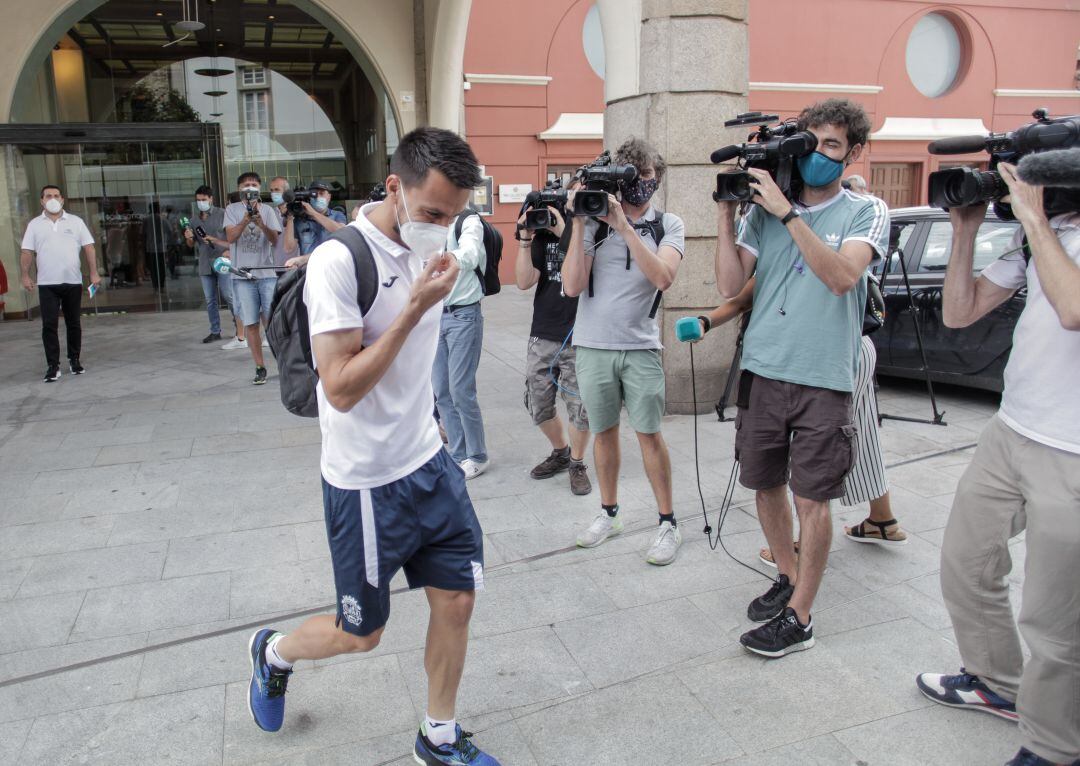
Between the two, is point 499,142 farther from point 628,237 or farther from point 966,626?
point 966,626

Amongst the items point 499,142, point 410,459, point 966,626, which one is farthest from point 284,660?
point 499,142

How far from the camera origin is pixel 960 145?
99.2 inches

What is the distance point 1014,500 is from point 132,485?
482 centimetres

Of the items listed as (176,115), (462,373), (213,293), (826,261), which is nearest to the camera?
(826,261)

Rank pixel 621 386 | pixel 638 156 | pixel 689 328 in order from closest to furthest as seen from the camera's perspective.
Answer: pixel 689 328 < pixel 638 156 < pixel 621 386

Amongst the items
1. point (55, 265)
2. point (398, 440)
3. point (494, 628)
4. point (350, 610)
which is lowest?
point (494, 628)

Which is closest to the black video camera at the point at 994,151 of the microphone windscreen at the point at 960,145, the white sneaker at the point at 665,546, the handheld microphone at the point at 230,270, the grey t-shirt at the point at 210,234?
the microphone windscreen at the point at 960,145

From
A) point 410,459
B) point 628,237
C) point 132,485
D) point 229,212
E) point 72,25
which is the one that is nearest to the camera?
point 410,459

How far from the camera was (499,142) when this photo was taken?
1546 cm

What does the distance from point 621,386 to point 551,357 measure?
37.3 inches

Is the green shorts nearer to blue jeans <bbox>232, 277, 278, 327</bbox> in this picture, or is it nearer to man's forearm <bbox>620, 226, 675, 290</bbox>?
man's forearm <bbox>620, 226, 675, 290</bbox>

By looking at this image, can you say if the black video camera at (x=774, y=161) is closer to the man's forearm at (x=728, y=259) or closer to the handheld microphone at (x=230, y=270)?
the man's forearm at (x=728, y=259)

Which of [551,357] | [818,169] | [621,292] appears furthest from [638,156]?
[551,357]

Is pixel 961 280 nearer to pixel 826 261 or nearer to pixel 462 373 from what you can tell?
pixel 826 261
